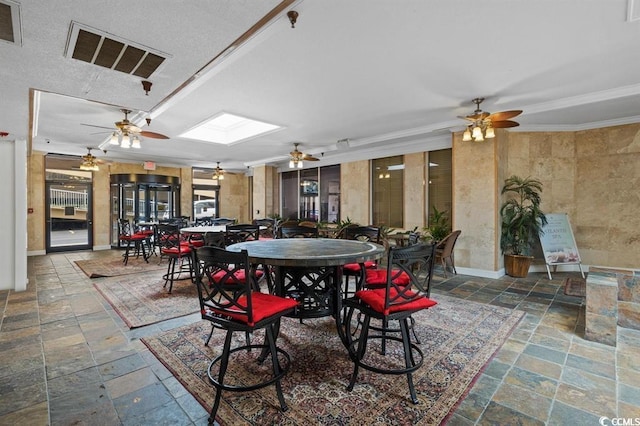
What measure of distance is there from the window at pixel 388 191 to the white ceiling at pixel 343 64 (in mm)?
1896

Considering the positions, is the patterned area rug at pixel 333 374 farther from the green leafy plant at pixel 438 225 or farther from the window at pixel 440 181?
the window at pixel 440 181

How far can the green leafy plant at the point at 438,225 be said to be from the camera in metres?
5.66

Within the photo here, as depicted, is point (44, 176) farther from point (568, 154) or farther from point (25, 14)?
point (568, 154)

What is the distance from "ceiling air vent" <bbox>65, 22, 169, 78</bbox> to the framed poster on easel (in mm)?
6226

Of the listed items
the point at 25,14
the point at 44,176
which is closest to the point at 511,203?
the point at 25,14

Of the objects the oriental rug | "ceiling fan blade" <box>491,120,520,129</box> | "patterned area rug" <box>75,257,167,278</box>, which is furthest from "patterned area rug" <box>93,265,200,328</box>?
"ceiling fan blade" <box>491,120,520,129</box>

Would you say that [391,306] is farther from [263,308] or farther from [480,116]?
[480,116]

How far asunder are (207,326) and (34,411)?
53.7 inches

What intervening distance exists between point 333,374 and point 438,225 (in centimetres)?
449

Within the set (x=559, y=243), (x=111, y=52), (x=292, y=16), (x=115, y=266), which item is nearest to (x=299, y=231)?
(x=292, y=16)

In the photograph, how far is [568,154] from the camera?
5.47 m

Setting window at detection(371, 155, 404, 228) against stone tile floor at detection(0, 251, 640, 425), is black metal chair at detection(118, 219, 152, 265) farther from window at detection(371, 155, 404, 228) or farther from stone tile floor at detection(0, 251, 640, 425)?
Answer: window at detection(371, 155, 404, 228)

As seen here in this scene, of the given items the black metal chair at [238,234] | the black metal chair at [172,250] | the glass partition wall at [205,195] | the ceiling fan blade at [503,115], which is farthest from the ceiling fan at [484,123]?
the glass partition wall at [205,195]

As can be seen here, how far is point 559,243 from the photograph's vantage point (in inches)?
206
